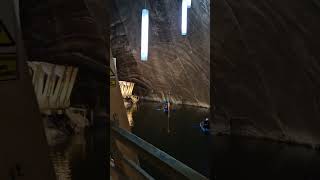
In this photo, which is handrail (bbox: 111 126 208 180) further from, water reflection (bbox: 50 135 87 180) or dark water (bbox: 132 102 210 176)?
dark water (bbox: 132 102 210 176)

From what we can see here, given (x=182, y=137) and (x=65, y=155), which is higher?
(x=65, y=155)

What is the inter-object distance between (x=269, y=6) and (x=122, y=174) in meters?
6.79

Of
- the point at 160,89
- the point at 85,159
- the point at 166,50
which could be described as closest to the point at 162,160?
the point at 85,159

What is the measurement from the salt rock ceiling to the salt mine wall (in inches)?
106

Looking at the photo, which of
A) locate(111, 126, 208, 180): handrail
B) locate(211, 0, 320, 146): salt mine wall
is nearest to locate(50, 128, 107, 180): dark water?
locate(111, 126, 208, 180): handrail

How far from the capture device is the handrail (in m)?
1.02

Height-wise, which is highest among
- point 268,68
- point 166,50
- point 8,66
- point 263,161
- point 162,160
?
point 166,50

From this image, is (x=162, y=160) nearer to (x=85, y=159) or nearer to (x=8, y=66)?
(x=85, y=159)

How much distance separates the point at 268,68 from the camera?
7.70m

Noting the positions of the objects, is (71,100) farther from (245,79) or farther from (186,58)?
(186,58)

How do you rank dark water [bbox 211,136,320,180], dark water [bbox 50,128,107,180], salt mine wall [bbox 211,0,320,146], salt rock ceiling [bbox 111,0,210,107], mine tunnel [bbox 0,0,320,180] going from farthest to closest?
salt rock ceiling [bbox 111,0,210,107], salt mine wall [bbox 211,0,320,146], dark water [bbox 211,136,320,180], dark water [bbox 50,128,107,180], mine tunnel [bbox 0,0,320,180]

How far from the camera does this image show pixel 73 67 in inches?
45.1

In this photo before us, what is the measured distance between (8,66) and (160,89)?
15.7m

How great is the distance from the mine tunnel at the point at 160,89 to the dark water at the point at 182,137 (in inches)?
1.9
